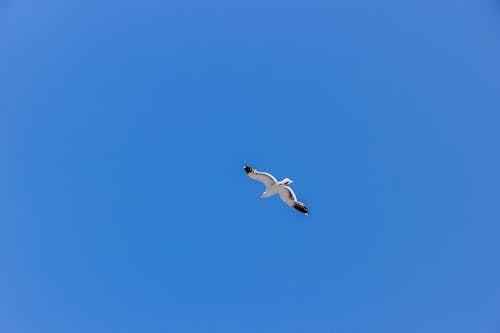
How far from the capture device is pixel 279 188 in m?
25.7

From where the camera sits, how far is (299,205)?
84.7 ft

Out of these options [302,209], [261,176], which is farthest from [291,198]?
[261,176]

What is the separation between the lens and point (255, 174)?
82.2 ft

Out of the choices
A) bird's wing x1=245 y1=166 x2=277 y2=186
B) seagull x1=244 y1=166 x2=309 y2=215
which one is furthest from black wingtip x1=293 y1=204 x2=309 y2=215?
bird's wing x1=245 y1=166 x2=277 y2=186

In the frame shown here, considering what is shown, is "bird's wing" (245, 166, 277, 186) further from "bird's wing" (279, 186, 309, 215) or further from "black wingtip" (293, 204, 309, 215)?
"black wingtip" (293, 204, 309, 215)

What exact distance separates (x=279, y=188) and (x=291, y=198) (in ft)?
2.46

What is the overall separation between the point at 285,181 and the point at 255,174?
1404 mm

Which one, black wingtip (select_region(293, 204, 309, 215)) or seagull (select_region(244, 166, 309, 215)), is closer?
seagull (select_region(244, 166, 309, 215))

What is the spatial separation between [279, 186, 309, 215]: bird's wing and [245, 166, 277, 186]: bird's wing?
1.98 feet

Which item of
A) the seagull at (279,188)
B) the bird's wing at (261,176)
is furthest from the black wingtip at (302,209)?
the bird's wing at (261,176)

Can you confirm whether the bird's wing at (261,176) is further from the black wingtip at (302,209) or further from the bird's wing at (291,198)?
the black wingtip at (302,209)

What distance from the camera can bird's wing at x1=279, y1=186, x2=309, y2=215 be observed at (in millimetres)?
25719

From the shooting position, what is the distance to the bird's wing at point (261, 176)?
2484 centimetres

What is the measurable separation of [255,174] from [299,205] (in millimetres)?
2558
